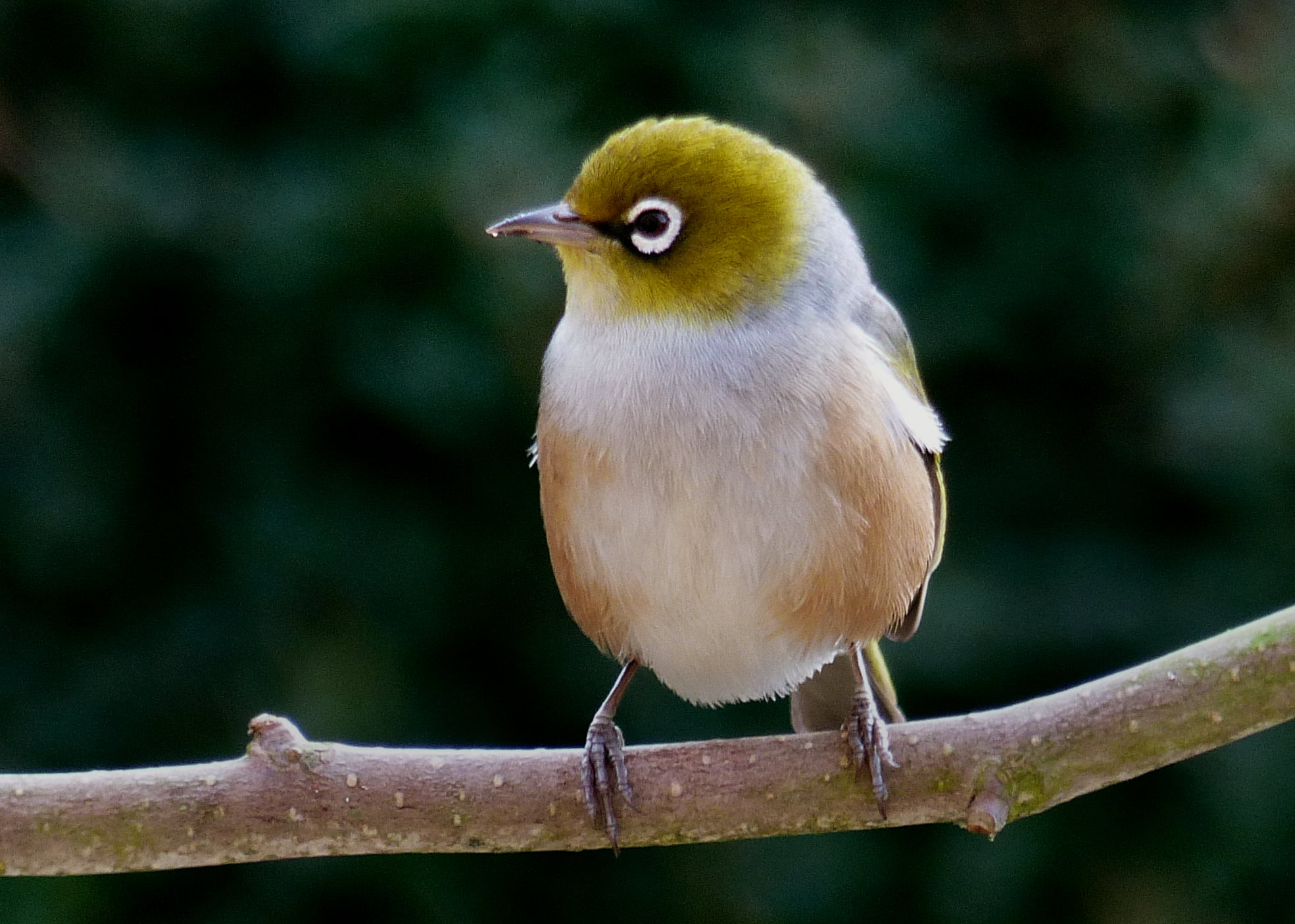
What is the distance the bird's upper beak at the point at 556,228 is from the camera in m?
2.61

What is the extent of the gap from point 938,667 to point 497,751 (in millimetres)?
1781

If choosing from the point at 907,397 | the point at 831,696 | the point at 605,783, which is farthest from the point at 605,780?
the point at 907,397

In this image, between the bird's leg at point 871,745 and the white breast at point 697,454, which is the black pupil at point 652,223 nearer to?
the white breast at point 697,454

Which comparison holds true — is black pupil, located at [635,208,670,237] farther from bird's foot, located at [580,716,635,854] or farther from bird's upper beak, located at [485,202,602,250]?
bird's foot, located at [580,716,635,854]

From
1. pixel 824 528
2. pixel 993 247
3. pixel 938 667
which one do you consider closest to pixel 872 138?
pixel 993 247

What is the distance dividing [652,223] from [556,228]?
165 millimetres

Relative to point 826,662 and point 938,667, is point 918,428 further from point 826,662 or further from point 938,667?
point 938,667

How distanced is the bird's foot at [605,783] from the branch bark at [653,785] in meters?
0.02

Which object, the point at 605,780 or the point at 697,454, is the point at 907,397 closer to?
the point at 697,454

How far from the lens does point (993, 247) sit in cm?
438

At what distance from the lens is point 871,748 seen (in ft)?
8.83

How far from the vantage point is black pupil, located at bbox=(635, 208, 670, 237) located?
2.67m

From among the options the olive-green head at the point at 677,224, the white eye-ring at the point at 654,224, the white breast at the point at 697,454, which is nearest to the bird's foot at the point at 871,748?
the white breast at the point at 697,454

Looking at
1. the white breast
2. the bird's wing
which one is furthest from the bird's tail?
the white breast
